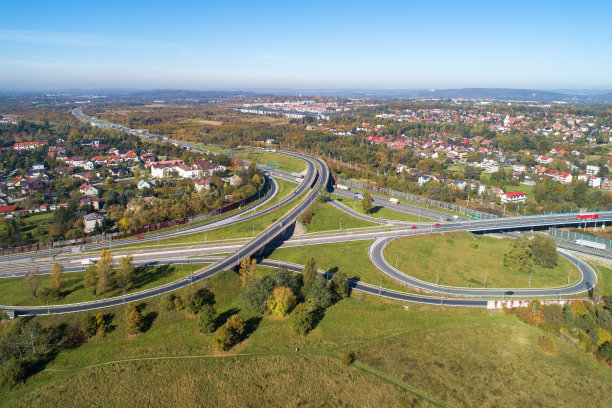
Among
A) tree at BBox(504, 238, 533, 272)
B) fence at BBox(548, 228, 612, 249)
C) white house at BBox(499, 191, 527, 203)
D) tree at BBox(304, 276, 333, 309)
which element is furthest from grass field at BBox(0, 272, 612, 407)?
white house at BBox(499, 191, 527, 203)

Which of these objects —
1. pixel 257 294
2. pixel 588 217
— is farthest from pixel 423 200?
pixel 257 294

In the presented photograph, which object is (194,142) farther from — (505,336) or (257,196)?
(505,336)

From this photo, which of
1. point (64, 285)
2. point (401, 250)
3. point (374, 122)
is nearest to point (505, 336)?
point (401, 250)

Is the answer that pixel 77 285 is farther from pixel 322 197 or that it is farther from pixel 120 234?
pixel 322 197

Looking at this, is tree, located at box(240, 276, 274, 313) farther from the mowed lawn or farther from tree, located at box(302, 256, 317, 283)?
the mowed lawn

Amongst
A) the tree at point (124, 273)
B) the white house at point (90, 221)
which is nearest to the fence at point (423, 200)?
the white house at point (90, 221)

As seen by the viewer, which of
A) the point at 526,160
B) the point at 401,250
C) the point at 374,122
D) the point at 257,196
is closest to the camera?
the point at 401,250
